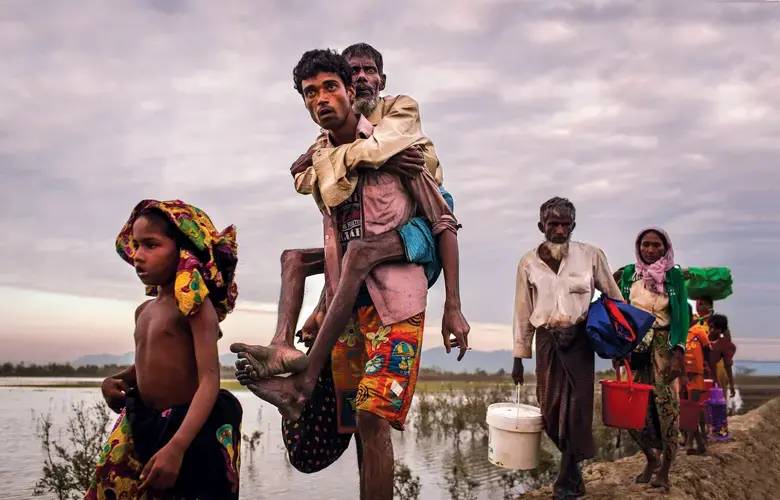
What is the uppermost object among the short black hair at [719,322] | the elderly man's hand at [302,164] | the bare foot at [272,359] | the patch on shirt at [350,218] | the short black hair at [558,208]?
the short black hair at [558,208]

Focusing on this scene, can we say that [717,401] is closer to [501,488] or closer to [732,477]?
[732,477]

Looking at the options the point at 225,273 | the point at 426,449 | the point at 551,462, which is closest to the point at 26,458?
the point at 426,449

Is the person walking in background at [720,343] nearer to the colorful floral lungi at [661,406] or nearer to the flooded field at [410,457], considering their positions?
the flooded field at [410,457]

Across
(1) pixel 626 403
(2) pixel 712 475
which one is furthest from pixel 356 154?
(2) pixel 712 475

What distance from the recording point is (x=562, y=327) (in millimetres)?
5156

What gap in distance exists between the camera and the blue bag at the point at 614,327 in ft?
16.4

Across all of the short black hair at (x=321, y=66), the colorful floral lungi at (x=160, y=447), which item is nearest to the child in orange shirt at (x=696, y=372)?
the short black hair at (x=321, y=66)

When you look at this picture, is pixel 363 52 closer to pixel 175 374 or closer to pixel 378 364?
pixel 378 364

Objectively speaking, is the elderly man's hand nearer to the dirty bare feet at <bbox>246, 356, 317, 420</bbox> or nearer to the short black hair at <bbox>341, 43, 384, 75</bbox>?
the short black hair at <bbox>341, 43, 384, 75</bbox>

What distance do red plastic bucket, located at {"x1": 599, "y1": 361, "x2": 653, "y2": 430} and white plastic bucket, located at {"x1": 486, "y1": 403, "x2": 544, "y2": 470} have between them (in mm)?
697

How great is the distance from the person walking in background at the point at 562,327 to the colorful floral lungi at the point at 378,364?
2277mm

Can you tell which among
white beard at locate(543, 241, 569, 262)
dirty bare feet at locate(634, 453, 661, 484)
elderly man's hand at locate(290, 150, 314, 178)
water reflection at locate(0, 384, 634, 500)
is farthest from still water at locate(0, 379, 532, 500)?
elderly man's hand at locate(290, 150, 314, 178)

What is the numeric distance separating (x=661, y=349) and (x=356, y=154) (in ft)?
12.7

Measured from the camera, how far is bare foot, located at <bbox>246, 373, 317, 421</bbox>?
9.27 feet
